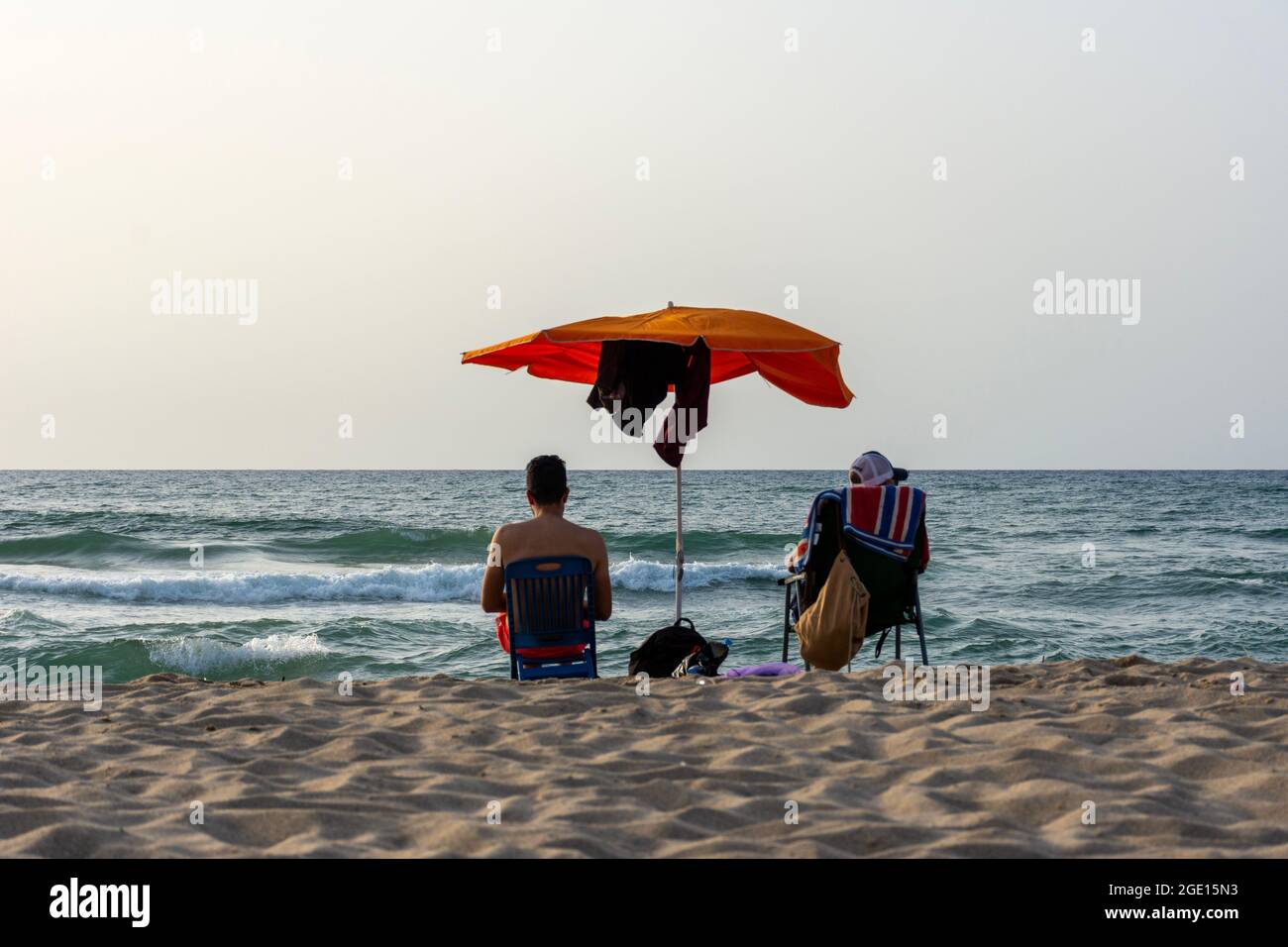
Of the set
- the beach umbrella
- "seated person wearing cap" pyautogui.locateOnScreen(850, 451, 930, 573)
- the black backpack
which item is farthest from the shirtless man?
"seated person wearing cap" pyautogui.locateOnScreen(850, 451, 930, 573)

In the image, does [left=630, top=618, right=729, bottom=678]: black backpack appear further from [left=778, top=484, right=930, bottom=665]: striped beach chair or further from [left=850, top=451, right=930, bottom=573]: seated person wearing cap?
[left=850, top=451, right=930, bottom=573]: seated person wearing cap

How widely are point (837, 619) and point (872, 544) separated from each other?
474mm

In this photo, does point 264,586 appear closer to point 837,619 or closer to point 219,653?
point 219,653

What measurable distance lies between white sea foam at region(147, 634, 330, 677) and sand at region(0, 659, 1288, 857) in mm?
5153

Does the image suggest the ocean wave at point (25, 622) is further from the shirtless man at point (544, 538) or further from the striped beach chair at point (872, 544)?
the striped beach chair at point (872, 544)

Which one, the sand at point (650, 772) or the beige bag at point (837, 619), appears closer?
the sand at point (650, 772)

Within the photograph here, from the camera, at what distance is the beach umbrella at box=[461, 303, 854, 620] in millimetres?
5840

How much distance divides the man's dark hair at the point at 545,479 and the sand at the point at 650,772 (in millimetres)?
935

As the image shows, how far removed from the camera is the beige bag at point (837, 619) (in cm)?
616

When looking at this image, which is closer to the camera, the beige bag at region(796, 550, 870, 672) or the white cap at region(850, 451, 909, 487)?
the beige bag at region(796, 550, 870, 672)

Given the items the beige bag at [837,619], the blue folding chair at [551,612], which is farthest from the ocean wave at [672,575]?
the blue folding chair at [551,612]

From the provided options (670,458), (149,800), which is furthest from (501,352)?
(149,800)
